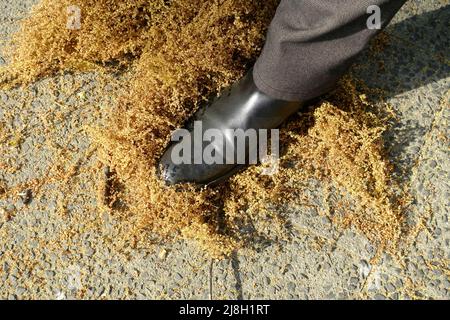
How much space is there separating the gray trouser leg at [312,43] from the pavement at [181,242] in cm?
42

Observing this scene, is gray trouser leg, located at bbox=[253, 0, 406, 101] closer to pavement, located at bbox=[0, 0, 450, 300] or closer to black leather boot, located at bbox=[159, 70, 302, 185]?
black leather boot, located at bbox=[159, 70, 302, 185]

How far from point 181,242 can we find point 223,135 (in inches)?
14.3

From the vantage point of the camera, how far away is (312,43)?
4.28 ft

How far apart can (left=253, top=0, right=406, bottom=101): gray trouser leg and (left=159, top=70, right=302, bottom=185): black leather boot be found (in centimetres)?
7

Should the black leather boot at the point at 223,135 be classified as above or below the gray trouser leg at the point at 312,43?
below

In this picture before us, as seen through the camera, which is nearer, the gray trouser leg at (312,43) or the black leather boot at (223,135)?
the gray trouser leg at (312,43)

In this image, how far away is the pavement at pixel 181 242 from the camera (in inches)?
60.3

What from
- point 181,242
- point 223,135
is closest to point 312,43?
point 223,135

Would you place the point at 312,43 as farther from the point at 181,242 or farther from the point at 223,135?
the point at 181,242

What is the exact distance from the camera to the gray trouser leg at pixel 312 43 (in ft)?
3.92

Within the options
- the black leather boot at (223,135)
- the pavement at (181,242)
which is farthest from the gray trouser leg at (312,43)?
the pavement at (181,242)

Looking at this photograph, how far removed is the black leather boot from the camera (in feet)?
5.12

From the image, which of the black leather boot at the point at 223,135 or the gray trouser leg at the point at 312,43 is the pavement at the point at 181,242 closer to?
the black leather boot at the point at 223,135

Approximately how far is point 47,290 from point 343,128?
107 centimetres
